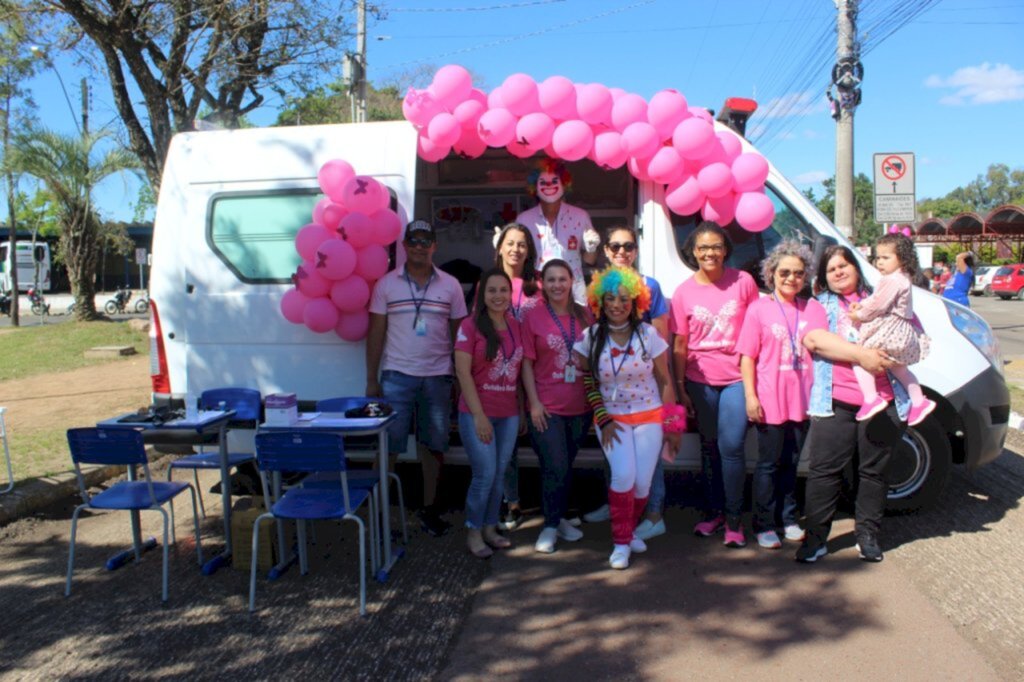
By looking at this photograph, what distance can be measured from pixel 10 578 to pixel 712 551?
3.97 m

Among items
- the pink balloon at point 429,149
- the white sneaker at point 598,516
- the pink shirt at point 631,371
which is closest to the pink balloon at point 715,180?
the pink shirt at point 631,371

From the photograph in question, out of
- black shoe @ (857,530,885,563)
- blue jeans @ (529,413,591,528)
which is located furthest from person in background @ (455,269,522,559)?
black shoe @ (857,530,885,563)

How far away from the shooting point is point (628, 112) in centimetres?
494

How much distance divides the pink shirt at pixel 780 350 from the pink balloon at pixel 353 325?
7.38 feet

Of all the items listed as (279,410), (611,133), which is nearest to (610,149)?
(611,133)

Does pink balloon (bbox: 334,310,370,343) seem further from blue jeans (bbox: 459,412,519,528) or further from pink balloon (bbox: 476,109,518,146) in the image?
pink balloon (bbox: 476,109,518,146)

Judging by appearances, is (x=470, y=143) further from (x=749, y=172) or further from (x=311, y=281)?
(x=749, y=172)

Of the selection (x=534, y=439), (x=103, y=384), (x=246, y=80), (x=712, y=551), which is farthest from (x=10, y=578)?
(x=246, y=80)

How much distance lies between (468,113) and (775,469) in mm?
2813

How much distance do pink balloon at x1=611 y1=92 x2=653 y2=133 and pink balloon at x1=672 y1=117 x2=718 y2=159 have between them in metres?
0.28

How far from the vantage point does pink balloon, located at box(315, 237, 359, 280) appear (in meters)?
4.66

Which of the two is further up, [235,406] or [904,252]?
[904,252]

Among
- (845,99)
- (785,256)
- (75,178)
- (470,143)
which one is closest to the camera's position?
(785,256)

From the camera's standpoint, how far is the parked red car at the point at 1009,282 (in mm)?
30641
